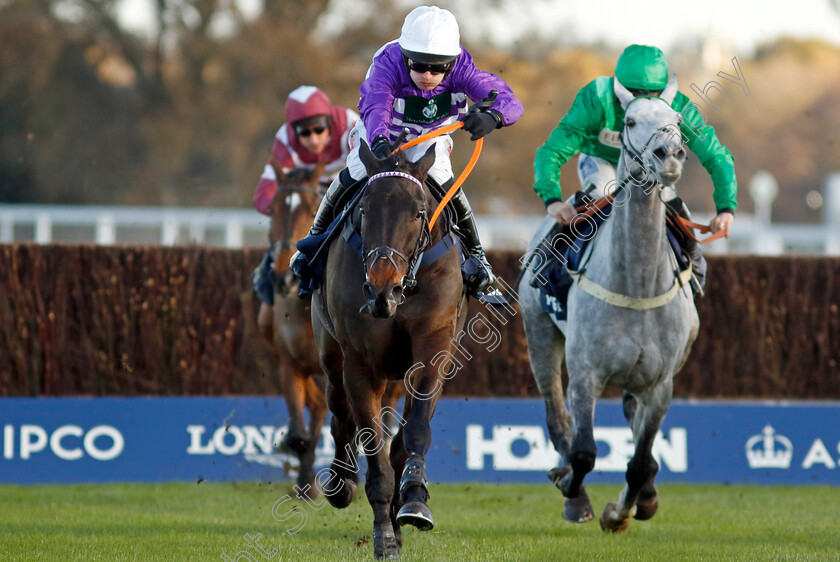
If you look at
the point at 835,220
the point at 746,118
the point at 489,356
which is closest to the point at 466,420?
the point at 489,356

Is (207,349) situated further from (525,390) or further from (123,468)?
(525,390)

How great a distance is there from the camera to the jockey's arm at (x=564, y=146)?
20.4 feet

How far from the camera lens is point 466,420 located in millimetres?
8688

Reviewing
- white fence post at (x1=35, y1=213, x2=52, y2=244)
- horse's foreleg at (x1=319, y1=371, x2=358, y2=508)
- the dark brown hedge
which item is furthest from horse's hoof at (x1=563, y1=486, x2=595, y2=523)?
white fence post at (x1=35, y1=213, x2=52, y2=244)

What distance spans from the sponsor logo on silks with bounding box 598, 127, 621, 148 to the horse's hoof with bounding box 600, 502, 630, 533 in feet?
6.56

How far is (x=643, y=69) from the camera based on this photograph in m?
5.85

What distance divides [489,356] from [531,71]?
551 inches

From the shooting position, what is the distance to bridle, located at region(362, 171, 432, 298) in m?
4.46

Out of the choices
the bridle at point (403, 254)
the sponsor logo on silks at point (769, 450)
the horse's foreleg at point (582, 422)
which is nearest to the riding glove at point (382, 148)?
the bridle at point (403, 254)

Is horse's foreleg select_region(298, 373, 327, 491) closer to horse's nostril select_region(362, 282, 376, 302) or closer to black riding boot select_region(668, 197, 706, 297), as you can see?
black riding boot select_region(668, 197, 706, 297)

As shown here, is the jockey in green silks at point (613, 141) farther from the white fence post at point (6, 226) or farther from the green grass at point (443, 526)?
the white fence post at point (6, 226)

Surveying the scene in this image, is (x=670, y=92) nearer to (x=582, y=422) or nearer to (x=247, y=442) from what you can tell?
(x=582, y=422)

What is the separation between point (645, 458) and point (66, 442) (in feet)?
15.1

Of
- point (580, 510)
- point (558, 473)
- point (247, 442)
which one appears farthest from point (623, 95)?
Result: point (247, 442)
